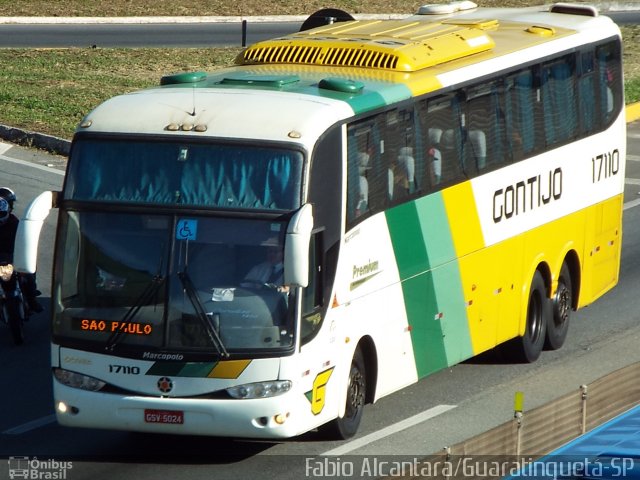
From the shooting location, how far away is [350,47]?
43.5 ft

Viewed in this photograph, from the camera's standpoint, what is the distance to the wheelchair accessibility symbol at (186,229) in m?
10.9

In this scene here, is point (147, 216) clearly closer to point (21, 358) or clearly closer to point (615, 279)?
point (21, 358)

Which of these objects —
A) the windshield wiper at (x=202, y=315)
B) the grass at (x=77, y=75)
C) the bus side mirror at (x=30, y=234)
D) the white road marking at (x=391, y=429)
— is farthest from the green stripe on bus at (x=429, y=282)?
the grass at (x=77, y=75)

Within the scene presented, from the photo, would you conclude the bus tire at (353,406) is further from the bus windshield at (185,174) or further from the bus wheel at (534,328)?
the bus wheel at (534,328)

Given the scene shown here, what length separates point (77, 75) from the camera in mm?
31047

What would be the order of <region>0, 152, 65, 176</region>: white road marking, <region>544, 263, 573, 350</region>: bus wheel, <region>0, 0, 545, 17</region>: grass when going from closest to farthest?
<region>544, 263, 573, 350</region>: bus wheel < <region>0, 152, 65, 176</region>: white road marking < <region>0, 0, 545, 17</region>: grass

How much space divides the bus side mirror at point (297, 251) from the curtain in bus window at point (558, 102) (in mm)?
5383

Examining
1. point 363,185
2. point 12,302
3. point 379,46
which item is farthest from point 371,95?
point 12,302

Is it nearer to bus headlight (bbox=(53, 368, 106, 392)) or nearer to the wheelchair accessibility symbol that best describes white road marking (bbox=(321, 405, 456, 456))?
bus headlight (bbox=(53, 368, 106, 392))

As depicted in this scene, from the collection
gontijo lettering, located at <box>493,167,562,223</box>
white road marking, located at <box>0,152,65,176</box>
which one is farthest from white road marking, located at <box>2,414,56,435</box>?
white road marking, located at <box>0,152,65,176</box>

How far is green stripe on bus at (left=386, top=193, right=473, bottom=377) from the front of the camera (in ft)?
41.1

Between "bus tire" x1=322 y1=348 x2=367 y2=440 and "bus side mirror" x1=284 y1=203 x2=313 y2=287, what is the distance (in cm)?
173

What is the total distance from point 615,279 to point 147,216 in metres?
7.79

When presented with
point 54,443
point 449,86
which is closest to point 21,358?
point 54,443
